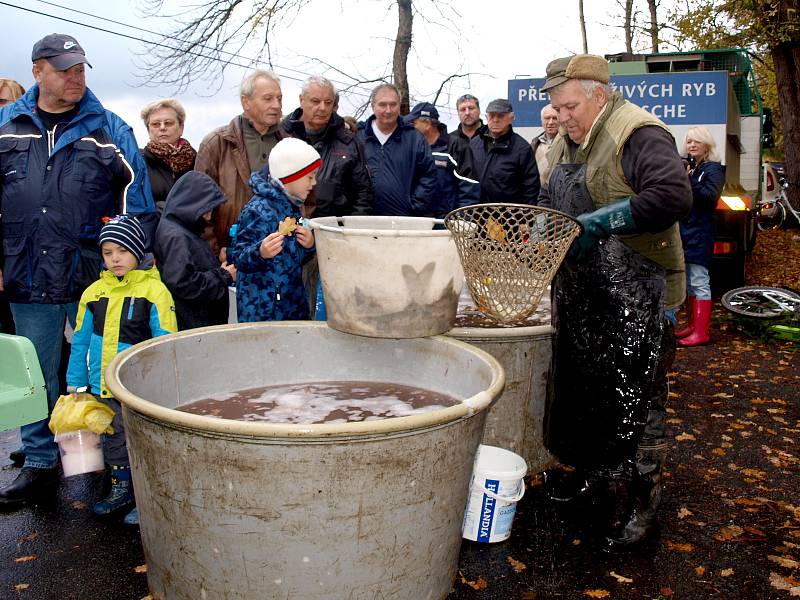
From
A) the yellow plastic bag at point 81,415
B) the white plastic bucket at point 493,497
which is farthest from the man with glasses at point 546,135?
the yellow plastic bag at point 81,415

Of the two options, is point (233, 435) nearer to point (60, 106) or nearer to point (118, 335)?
point (118, 335)

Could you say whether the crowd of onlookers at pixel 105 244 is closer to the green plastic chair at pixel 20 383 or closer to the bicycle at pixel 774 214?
the green plastic chair at pixel 20 383

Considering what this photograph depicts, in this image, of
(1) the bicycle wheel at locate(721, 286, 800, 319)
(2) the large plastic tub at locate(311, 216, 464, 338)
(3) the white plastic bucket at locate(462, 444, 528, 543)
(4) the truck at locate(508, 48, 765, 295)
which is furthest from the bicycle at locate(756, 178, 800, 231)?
(2) the large plastic tub at locate(311, 216, 464, 338)

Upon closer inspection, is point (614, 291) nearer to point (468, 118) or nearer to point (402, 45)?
point (468, 118)

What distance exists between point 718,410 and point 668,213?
132 inches

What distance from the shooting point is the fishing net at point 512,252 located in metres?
3.46

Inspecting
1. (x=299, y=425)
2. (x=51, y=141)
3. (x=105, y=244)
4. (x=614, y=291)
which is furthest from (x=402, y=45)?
(x=299, y=425)

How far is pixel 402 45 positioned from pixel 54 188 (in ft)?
35.4

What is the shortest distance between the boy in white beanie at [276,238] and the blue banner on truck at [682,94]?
717 cm

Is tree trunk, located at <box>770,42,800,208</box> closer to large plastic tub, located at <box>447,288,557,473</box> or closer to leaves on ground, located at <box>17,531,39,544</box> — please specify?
large plastic tub, located at <box>447,288,557,473</box>

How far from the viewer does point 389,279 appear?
3484 millimetres

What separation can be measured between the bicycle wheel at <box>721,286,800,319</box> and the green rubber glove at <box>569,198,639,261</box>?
237 inches

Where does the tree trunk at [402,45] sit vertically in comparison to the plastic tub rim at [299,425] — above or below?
above

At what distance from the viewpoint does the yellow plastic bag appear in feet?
13.1
